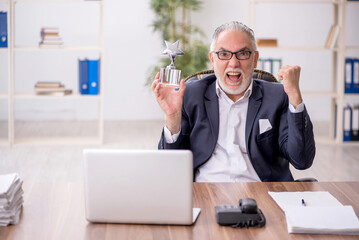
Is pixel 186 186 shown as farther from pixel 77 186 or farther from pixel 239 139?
pixel 239 139

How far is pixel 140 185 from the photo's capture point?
1.67 m

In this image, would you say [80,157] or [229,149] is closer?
[229,149]

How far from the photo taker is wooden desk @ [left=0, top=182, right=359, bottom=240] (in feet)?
5.42

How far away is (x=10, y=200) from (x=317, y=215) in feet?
3.04

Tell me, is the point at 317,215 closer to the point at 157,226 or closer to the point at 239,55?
the point at 157,226

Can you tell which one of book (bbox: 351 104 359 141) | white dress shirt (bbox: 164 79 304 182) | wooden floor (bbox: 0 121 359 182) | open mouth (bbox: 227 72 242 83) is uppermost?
open mouth (bbox: 227 72 242 83)

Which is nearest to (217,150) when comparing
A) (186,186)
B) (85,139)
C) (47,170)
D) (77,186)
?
(77,186)

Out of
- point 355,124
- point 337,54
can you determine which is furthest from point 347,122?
point 337,54

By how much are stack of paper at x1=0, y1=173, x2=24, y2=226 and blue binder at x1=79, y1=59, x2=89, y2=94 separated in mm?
3710

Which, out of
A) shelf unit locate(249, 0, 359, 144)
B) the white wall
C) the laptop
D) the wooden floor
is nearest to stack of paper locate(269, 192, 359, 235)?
the laptop

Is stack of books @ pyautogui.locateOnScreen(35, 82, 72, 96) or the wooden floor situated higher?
stack of books @ pyautogui.locateOnScreen(35, 82, 72, 96)

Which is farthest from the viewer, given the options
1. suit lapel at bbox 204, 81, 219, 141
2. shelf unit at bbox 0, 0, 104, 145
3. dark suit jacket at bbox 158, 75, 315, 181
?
shelf unit at bbox 0, 0, 104, 145

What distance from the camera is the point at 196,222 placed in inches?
68.3

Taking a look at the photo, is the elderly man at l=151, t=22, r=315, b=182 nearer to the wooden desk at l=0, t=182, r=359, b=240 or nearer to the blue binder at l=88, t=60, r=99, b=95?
the wooden desk at l=0, t=182, r=359, b=240
